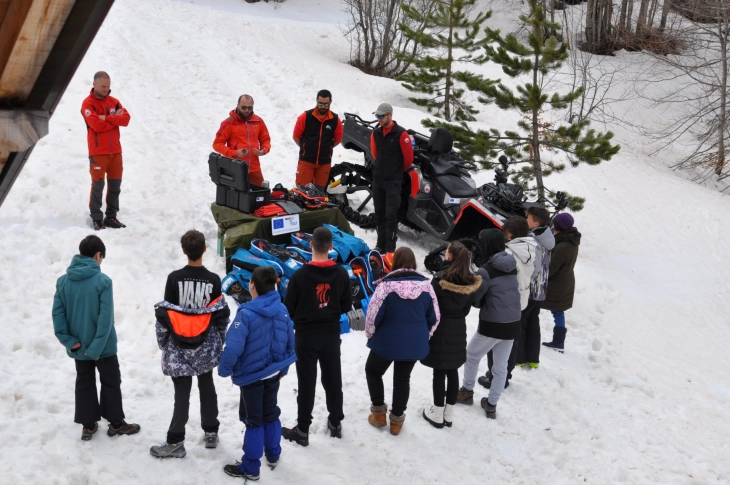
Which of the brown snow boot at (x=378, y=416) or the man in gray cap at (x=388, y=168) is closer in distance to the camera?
the brown snow boot at (x=378, y=416)

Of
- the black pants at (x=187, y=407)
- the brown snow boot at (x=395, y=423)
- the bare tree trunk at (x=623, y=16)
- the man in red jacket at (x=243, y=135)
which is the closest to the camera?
the black pants at (x=187, y=407)

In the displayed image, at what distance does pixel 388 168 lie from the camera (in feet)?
26.7

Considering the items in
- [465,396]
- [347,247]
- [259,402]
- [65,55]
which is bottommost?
[465,396]

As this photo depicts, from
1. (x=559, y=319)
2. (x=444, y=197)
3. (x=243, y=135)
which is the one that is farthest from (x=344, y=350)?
(x=243, y=135)

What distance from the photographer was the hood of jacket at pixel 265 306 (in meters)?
4.42

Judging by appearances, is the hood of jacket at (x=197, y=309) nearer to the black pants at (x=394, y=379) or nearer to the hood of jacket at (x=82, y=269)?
the hood of jacket at (x=82, y=269)

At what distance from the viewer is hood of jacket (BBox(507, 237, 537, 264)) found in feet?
19.6

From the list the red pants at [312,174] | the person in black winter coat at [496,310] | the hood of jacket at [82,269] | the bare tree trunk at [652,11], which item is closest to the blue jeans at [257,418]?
the hood of jacket at [82,269]

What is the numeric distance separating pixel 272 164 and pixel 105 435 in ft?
21.7

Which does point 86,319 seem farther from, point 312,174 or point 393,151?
point 312,174

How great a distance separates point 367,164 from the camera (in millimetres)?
9656

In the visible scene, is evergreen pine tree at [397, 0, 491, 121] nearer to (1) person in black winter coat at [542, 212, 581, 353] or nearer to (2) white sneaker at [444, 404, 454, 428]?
(1) person in black winter coat at [542, 212, 581, 353]

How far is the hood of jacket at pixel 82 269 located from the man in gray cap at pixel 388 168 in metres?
4.21

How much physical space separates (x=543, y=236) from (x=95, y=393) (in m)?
4.04
